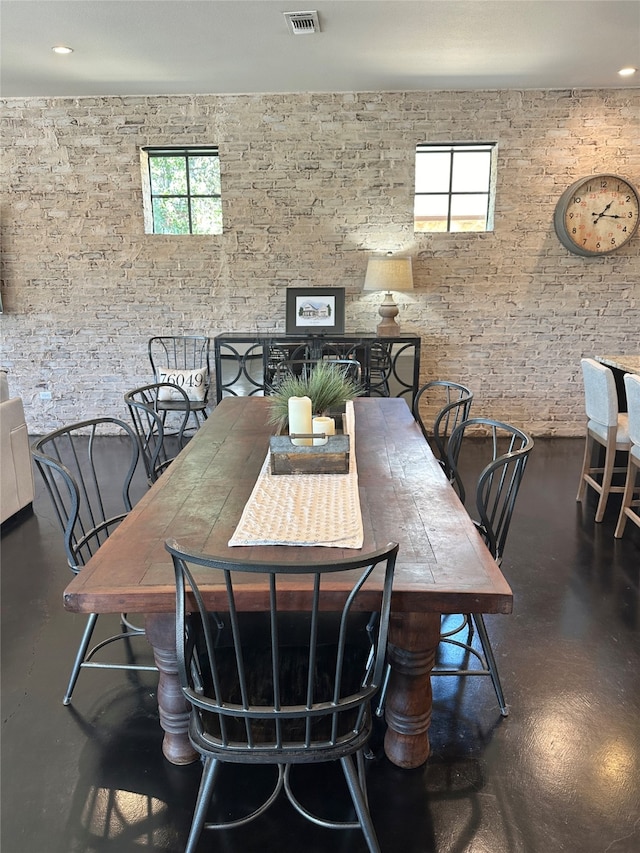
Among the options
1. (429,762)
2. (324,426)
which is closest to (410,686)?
(429,762)

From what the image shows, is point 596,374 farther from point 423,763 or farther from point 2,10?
point 2,10

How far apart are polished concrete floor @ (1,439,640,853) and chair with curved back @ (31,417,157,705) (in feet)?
0.54

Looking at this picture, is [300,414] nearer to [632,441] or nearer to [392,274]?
[632,441]

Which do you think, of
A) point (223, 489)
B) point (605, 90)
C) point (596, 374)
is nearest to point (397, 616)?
point (223, 489)

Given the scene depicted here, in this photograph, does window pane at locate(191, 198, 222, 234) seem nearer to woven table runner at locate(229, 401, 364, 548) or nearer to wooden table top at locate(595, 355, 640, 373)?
wooden table top at locate(595, 355, 640, 373)

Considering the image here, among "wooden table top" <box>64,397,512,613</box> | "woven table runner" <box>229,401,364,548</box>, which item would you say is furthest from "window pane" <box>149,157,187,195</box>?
"woven table runner" <box>229,401,364,548</box>

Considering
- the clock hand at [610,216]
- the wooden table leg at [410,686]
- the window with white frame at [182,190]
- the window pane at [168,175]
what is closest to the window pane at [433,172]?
the clock hand at [610,216]

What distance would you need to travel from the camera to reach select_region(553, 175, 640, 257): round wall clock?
466 centimetres

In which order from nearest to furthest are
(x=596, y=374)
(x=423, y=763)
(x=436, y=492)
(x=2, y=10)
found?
(x=423, y=763), (x=436, y=492), (x=2, y=10), (x=596, y=374)

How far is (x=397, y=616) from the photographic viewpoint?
1543 millimetres

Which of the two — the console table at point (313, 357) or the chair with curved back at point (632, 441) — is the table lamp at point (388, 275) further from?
the chair with curved back at point (632, 441)

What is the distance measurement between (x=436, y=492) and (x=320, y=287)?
3377 millimetres

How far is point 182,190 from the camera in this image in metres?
5.09

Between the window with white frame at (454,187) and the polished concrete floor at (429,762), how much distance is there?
3519 millimetres
